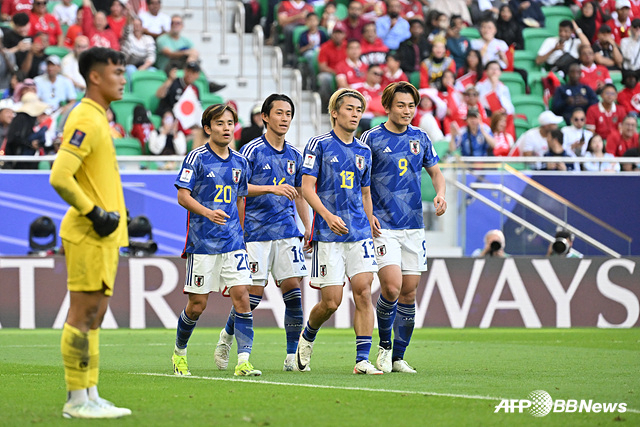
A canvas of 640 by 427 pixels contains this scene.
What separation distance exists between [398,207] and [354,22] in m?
12.9

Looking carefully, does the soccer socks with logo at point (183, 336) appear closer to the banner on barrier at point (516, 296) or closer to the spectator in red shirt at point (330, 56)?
the banner on barrier at point (516, 296)

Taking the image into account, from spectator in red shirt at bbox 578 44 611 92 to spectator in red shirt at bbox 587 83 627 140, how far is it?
0.98m

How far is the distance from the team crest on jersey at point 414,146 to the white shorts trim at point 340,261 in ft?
3.21

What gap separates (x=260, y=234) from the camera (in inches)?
358

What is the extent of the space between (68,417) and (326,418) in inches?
58.1

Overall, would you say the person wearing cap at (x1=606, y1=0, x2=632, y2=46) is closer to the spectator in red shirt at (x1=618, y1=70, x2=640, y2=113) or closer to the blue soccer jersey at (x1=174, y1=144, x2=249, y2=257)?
the spectator in red shirt at (x1=618, y1=70, x2=640, y2=113)

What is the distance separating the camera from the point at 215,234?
27.7ft

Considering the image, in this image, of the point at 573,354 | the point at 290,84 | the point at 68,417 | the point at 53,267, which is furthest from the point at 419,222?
the point at 290,84

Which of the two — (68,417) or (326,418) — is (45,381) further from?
(326,418)

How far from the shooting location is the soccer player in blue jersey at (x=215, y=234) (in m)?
8.38

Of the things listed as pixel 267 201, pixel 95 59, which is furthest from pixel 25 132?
pixel 95 59

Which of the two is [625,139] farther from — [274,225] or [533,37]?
[274,225]

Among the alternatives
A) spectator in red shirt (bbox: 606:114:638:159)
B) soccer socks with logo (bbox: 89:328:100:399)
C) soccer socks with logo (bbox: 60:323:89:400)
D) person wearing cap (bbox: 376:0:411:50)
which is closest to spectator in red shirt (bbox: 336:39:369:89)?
person wearing cap (bbox: 376:0:411:50)

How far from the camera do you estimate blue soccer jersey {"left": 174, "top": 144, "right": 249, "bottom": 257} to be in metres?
8.45
